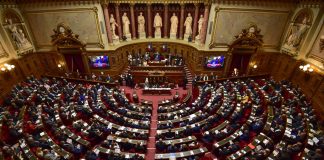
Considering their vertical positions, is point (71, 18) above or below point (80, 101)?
above

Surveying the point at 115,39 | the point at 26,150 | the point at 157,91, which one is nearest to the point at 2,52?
the point at 115,39

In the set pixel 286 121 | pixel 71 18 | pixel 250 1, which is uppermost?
pixel 250 1

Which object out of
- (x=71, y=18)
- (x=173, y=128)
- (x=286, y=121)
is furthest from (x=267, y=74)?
(x=71, y=18)

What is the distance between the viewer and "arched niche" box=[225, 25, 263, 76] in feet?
73.8

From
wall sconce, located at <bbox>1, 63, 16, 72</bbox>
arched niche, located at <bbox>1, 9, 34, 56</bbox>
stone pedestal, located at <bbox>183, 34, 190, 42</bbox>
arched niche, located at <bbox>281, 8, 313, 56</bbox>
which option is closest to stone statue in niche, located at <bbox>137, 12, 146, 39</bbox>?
stone pedestal, located at <bbox>183, 34, 190, 42</bbox>

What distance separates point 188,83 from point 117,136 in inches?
493

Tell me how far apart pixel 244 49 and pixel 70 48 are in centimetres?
2089

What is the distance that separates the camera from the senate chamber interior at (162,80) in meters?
13.4

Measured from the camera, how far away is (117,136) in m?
14.2

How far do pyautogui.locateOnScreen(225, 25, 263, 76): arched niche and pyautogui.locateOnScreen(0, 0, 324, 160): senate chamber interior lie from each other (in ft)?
0.39

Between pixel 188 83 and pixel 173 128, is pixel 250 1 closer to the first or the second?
pixel 188 83

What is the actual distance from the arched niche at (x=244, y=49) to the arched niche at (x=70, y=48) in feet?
59.0

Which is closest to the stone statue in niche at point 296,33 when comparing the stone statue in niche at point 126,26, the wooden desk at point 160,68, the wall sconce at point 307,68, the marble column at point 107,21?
the wall sconce at point 307,68

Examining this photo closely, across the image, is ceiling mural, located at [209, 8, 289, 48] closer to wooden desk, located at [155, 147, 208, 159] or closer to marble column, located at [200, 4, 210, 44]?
marble column, located at [200, 4, 210, 44]
